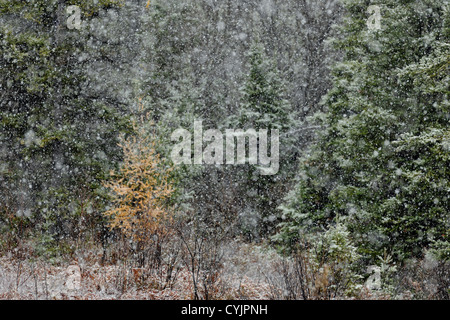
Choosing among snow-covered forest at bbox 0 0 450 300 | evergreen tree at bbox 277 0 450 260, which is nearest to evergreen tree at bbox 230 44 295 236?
snow-covered forest at bbox 0 0 450 300

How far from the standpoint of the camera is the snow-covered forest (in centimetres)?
718

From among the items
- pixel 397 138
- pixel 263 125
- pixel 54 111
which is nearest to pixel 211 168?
pixel 263 125

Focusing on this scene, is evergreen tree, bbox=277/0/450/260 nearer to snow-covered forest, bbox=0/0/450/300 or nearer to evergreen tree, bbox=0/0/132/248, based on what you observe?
snow-covered forest, bbox=0/0/450/300

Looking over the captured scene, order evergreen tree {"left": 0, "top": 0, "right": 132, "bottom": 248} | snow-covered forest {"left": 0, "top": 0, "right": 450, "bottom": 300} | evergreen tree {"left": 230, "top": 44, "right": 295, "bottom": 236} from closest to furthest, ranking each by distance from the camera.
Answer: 1. snow-covered forest {"left": 0, "top": 0, "right": 450, "bottom": 300}
2. evergreen tree {"left": 0, "top": 0, "right": 132, "bottom": 248}
3. evergreen tree {"left": 230, "top": 44, "right": 295, "bottom": 236}

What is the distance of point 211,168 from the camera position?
19.0 metres

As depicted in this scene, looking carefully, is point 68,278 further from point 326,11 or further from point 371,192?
point 326,11

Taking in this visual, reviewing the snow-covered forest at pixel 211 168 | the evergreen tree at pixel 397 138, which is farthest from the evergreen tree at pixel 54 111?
the evergreen tree at pixel 397 138

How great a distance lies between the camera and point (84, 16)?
1275 cm

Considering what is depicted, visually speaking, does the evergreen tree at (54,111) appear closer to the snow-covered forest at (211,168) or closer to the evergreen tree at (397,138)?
the snow-covered forest at (211,168)

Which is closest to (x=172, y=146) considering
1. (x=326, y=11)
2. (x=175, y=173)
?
(x=175, y=173)

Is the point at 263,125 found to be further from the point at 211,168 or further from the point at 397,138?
the point at 397,138

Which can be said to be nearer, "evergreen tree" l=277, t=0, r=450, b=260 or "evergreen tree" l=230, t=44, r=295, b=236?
"evergreen tree" l=277, t=0, r=450, b=260

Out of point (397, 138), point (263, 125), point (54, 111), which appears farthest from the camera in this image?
point (263, 125)
